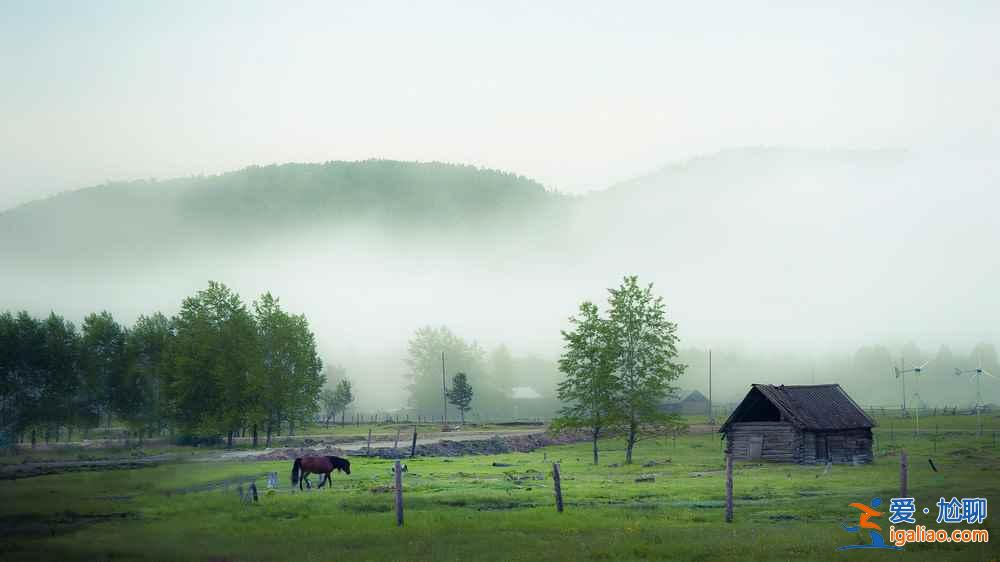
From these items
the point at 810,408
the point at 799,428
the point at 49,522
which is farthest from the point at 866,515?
the point at 810,408

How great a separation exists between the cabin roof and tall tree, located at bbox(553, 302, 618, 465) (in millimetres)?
11691

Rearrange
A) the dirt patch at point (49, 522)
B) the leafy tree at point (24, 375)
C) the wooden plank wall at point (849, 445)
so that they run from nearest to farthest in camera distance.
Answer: the dirt patch at point (49, 522) → the wooden plank wall at point (849, 445) → the leafy tree at point (24, 375)

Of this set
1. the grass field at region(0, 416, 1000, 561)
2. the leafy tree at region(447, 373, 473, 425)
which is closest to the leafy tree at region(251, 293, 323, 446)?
the grass field at region(0, 416, 1000, 561)

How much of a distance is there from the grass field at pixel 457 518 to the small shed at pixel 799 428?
17.3 metres

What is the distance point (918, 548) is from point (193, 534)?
28.5 metres

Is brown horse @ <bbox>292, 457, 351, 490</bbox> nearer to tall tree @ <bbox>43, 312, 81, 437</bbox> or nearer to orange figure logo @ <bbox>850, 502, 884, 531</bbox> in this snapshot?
orange figure logo @ <bbox>850, 502, 884, 531</bbox>

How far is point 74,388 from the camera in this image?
375 ft

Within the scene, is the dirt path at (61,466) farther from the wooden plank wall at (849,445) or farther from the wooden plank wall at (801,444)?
the wooden plank wall at (849,445)

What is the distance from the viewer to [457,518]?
4141 cm

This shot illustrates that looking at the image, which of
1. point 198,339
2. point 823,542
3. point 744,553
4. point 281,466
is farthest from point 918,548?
point 198,339

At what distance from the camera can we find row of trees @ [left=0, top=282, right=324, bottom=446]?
4240 inches

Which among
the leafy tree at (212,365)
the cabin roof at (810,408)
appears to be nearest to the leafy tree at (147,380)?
the leafy tree at (212,365)

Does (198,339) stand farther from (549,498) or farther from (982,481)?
(982,481)

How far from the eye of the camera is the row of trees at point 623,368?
8994 centimetres
